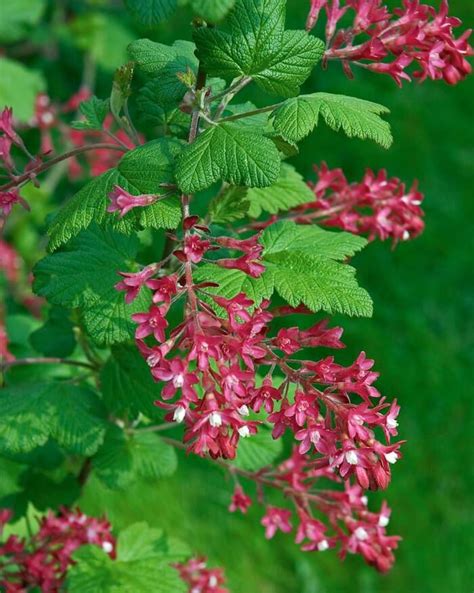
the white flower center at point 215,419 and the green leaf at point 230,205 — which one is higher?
the green leaf at point 230,205

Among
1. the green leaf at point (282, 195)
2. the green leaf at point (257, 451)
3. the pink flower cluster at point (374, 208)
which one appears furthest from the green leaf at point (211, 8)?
the green leaf at point (257, 451)

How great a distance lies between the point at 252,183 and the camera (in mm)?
1373

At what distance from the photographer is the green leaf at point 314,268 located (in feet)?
4.61

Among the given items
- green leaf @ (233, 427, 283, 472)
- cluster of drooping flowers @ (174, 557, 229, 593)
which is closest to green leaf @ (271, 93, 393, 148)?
green leaf @ (233, 427, 283, 472)

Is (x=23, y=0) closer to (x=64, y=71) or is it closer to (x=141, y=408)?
Result: (x=64, y=71)

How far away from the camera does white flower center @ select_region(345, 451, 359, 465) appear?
1335 mm

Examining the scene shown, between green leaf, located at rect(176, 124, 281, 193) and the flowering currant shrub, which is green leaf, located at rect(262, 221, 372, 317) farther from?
green leaf, located at rect(176, 124, 281, 193)

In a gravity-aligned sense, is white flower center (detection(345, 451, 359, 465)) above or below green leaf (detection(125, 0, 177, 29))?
below

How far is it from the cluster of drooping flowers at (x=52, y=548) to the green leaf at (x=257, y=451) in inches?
12.0

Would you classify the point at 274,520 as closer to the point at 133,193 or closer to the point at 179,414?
the point at 179,414

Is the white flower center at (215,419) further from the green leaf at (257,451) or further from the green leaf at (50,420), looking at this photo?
→ the green leaf at (257,451)

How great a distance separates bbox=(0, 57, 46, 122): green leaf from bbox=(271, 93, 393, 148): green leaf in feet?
8.58

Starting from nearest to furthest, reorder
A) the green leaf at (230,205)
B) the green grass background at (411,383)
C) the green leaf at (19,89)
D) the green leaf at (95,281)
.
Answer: the green leaf at (95,281)
the green leaf at (230,205)
the green grass background at (411,383)
the green leaf at (19,89)


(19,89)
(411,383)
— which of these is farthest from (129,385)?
(19,89)
